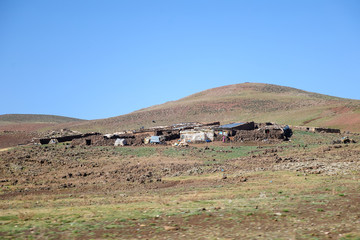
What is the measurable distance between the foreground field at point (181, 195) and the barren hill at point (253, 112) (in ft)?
116

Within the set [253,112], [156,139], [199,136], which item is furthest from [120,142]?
[253,112]

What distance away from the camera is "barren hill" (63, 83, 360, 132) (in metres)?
69.1

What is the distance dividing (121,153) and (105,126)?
62.6m

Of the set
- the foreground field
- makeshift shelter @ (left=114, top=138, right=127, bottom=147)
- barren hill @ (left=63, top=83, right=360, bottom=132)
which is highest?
barren hill @ (left=63, top=83, right=360, bottom=132)

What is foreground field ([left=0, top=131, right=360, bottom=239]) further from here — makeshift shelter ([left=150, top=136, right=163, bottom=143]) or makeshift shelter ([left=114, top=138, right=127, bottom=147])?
makeshift shelter ([left=150, top=136, right=163, bottom=143])

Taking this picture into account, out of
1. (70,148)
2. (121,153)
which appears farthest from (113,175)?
(70,148)

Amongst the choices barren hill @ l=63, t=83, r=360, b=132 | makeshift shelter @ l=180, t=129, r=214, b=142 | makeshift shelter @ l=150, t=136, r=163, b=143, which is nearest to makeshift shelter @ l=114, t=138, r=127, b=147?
makeshift shelter @ l=150, t=136, r=163, b=143

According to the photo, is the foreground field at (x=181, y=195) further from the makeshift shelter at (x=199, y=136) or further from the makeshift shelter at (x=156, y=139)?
the makeshift shelter at (x=156, y=139)

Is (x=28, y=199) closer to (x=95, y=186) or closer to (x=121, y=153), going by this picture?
(x=95, y=186)

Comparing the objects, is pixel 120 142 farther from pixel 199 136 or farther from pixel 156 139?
pixel 199 136

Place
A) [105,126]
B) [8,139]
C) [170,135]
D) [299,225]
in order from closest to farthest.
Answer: [299,225] → [170,135] → [8,139] → [105,126]

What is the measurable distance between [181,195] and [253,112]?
258 ft

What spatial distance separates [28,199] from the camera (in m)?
18.5

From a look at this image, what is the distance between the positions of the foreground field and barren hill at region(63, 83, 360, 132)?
116ft
